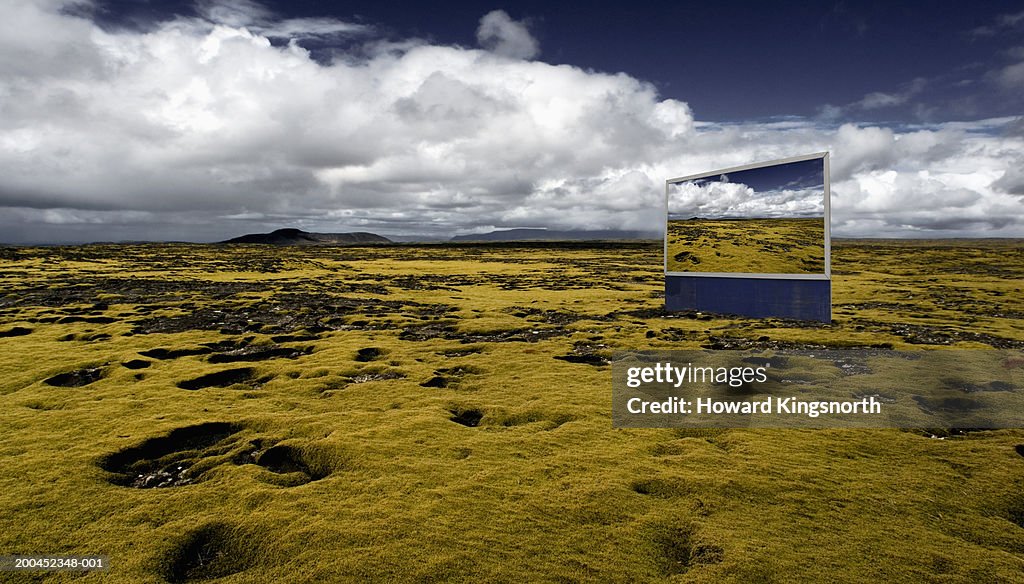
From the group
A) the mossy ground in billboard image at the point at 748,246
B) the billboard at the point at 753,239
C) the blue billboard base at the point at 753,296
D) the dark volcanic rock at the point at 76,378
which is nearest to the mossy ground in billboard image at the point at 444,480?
the dark volcanic rock at the point at 76,378

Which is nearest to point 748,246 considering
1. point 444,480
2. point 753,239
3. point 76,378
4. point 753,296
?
point 753,239

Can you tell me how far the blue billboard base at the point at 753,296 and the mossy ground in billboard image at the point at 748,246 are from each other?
478 mm

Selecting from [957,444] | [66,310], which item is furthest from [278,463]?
[66,310]

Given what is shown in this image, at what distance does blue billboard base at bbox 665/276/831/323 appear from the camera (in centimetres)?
1934

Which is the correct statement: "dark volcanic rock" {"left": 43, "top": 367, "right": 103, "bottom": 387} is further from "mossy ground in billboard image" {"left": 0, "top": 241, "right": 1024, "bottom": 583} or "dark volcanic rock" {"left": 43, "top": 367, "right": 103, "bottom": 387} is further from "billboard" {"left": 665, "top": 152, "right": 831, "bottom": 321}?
"billboard" {"left": 665, "top": 152, "right": 831, "bottom": 321}

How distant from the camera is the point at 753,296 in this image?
21.1 m

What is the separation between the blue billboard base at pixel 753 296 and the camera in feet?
63.5

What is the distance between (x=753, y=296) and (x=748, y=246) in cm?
211

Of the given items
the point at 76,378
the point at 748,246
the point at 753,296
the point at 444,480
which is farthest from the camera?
the point at 753,296

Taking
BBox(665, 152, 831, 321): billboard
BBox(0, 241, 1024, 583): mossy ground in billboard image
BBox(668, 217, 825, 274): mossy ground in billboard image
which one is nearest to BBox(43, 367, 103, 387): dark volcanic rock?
BBox(0, 241, 1024, 583): mossy ground in billboard image

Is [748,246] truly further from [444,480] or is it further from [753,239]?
[444,480]

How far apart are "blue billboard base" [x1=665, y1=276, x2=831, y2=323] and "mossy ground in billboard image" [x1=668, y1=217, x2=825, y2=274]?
18.8 inches

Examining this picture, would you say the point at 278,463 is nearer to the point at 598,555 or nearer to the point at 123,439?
the point at 123,439

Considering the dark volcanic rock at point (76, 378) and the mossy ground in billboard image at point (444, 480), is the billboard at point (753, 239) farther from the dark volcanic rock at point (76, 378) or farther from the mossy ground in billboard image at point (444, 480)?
the dark volcanic rock at point (76, 378)
